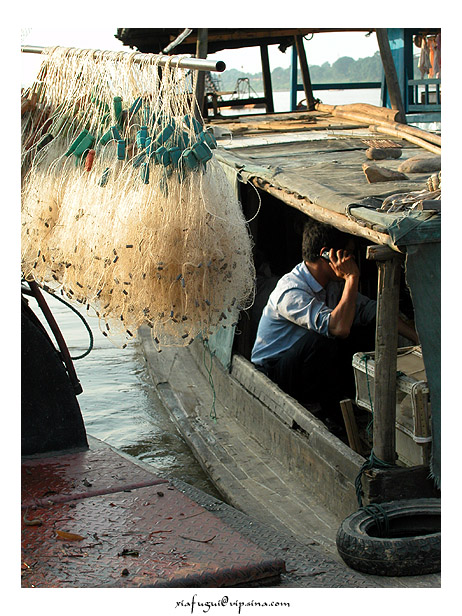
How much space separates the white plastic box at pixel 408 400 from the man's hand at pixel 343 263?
637 millimetres

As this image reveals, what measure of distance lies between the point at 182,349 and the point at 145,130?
5.48 metres

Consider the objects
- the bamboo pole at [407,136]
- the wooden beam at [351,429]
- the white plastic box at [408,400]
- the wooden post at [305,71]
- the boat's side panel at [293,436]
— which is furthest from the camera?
the wooden post at [305,71]

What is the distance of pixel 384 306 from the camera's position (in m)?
3.77

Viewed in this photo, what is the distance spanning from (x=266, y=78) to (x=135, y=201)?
773 cm

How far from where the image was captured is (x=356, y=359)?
439 cm

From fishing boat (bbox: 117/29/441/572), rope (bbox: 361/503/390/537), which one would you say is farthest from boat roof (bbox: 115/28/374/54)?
rope (bbox: 361/503/390/537)

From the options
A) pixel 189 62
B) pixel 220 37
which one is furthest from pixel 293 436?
pixel 220 37

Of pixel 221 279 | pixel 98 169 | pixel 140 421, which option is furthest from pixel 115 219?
pixel 140 421

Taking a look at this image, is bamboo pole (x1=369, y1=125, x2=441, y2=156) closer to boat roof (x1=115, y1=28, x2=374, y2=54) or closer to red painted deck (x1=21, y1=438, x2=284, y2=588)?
boat roof (x1=115, y1=28, x2=374, y2=54)

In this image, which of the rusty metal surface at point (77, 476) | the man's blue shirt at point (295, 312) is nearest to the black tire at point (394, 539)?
the rusty metal surface at point (77, 476)

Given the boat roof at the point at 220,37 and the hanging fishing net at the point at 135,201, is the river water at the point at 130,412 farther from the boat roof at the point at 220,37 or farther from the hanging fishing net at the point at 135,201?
the boat roof at the point at 220,37

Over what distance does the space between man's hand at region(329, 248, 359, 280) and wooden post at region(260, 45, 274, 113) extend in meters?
5.51

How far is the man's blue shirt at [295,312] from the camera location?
5168mm

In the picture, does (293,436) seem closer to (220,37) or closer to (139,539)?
(139,539)
